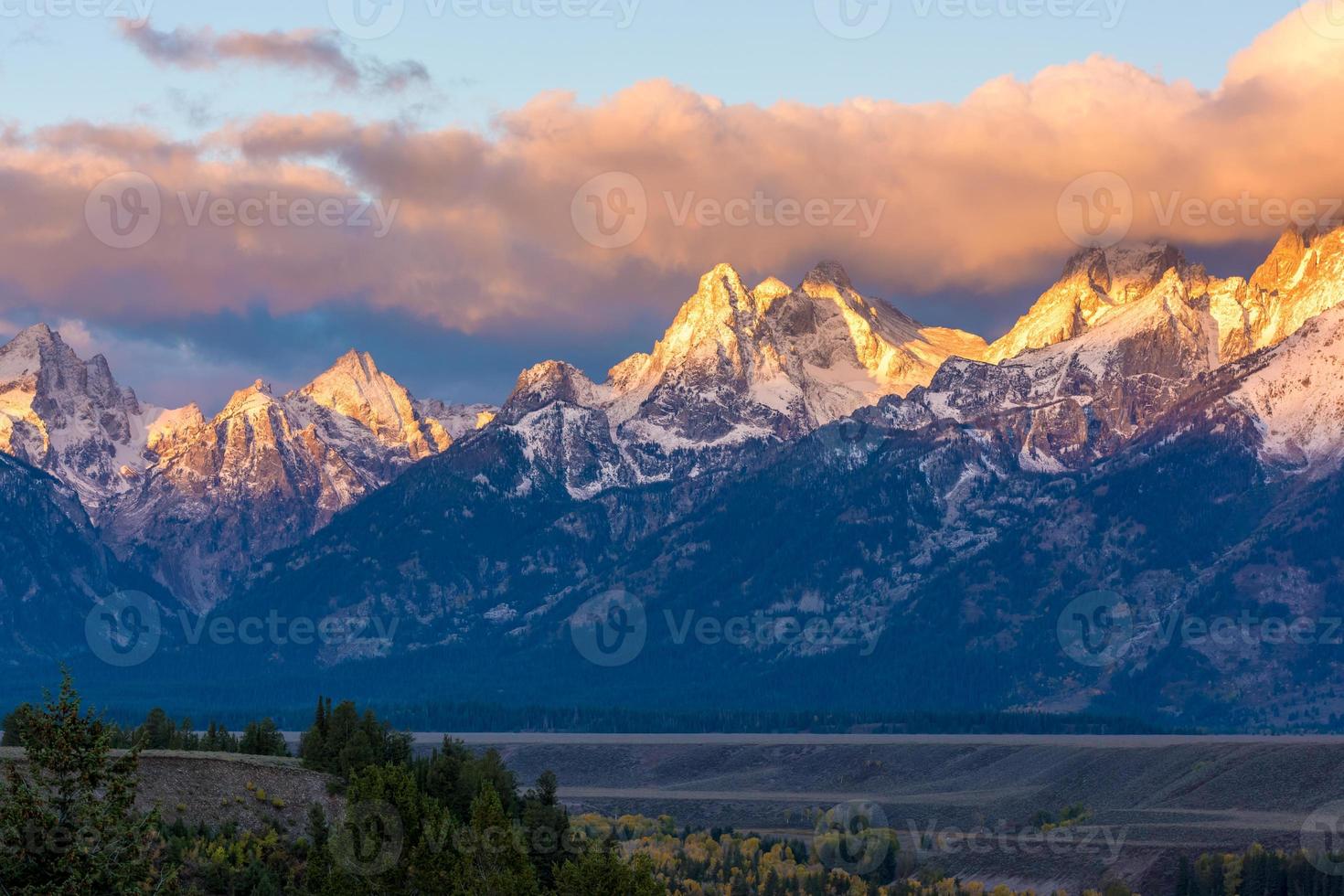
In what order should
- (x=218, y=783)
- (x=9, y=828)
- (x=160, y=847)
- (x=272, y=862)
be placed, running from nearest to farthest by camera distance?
(x=9, y=828)
(x=160, y=847)
(x=272, y=862)
(x=218, y=783)

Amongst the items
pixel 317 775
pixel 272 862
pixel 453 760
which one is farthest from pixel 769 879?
pixel 272 862

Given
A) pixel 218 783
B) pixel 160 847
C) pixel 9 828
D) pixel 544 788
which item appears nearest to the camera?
pixel 9 828

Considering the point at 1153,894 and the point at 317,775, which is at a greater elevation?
the point at 317,775

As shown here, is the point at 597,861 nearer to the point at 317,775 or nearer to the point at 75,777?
the point at 317,775

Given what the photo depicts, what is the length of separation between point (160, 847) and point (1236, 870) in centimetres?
11884

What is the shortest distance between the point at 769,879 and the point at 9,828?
133 m

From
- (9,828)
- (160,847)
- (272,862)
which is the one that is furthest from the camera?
(272,862)

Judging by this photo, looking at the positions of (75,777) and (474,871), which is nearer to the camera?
(75,777)

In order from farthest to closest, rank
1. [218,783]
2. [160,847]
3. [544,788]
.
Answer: [544,788], [218,783], [160,847]

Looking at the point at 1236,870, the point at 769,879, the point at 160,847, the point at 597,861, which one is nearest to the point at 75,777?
the point at 160,847

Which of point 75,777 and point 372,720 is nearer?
point 75,777

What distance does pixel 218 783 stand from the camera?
131 meters

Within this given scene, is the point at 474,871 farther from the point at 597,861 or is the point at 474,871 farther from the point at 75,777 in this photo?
the point at 75,777

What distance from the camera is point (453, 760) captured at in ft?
494
